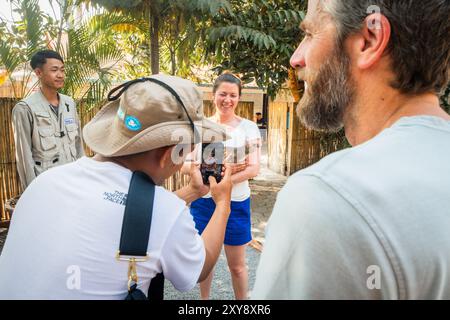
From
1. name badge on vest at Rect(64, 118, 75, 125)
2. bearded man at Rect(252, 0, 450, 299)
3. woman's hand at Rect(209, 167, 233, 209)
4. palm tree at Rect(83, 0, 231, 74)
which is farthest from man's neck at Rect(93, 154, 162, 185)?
palm tree at Rect(83, 0, 231, 74)

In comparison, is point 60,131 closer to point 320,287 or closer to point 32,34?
point 32,34

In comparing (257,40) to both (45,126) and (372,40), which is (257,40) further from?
(372,40)

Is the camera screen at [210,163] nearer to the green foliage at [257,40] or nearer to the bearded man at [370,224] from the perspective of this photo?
the bearded man at [370,224]

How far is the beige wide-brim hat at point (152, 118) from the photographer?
1.25 metres

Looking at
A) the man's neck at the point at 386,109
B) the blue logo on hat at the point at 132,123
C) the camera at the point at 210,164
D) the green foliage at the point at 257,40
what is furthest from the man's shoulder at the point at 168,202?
the green foliage at the point at 257,40

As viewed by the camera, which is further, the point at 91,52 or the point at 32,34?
the point at 91,52

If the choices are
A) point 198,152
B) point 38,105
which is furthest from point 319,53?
point 38,105

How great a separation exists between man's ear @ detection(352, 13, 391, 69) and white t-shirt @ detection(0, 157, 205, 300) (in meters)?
0.72

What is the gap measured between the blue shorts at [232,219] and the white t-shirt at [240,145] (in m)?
0.07

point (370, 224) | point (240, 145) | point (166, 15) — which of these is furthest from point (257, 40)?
point (370, 224)

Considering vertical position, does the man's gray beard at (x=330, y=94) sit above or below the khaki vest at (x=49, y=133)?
above

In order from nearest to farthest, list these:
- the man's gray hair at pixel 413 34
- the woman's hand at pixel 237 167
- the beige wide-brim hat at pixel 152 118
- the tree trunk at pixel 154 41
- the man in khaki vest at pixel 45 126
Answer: the man's gray hair at pixel 413 34 < the beige wide-brim hat at pixel 152 118 < the woman's hand at pixel 237 167 < the man in khaki vest at pixel 45 126 < the tree trunk at pixel 154 41

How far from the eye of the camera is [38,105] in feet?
11.7
